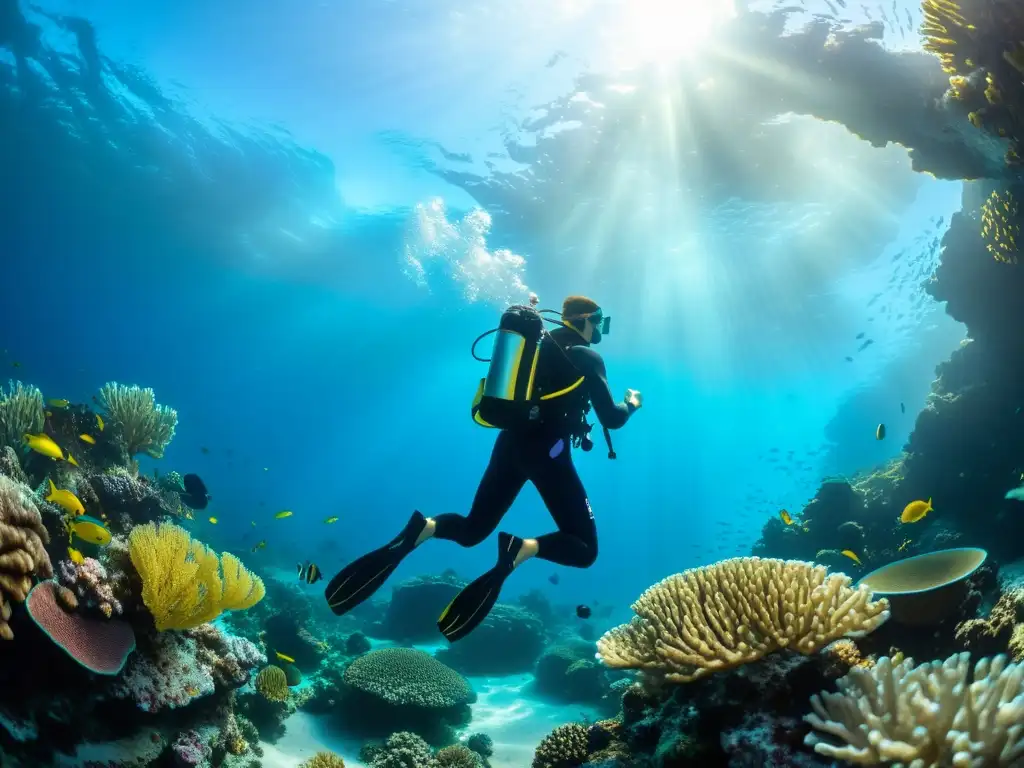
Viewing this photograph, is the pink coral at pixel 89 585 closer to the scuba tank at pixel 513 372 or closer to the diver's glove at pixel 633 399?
the scuba tank at pixel 513 372

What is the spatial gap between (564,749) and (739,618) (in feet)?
7.79

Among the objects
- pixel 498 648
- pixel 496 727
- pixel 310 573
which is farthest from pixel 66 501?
pixel 498 648

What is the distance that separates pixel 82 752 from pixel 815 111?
1800 cm

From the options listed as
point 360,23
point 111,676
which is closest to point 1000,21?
point 111,676

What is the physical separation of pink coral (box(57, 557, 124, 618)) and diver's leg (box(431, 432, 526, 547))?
101 inches

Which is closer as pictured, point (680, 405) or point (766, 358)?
point (766, 358)

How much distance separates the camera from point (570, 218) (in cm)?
2573

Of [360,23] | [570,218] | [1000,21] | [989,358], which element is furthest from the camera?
[570,218]

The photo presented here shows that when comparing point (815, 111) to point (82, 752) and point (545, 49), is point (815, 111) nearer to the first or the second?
point (545, 49)

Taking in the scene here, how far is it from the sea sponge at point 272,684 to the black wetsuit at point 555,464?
13.7 feet

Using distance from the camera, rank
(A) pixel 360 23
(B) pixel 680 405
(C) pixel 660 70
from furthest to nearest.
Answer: (B) pixel 680 405, (A) pixel 360 23, (C) pixel 660 70

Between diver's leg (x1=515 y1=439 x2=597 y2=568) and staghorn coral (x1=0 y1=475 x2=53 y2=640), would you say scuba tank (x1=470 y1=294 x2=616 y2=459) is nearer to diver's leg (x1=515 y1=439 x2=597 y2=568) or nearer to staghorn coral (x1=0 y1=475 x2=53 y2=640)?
diver's leg (x1=515 y1=439 x2=597 y2=568)

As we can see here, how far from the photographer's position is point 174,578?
14.1 feet

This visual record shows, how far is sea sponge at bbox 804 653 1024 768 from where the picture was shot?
2.11 meters
